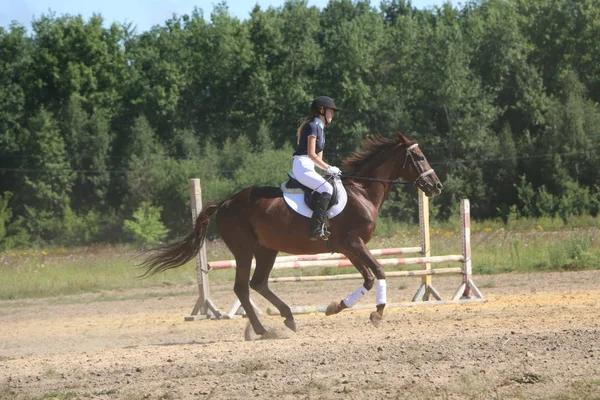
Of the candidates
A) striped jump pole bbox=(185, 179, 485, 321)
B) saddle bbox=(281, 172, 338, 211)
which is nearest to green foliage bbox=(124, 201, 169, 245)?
striped jump pole bbox=(185, 179, 485, 321)

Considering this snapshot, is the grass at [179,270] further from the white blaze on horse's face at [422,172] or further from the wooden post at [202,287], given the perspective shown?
the white blaze on horse's face at [422,172]

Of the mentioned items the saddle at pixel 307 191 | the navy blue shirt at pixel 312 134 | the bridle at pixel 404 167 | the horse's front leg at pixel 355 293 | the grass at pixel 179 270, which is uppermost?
the navy blue shirt at pixel 312 134

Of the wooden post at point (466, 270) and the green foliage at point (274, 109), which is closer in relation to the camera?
the wooden post at point (466, 270)

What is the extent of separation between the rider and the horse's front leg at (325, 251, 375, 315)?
64cm

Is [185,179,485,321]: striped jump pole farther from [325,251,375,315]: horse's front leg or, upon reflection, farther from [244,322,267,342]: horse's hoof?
[325,251,375,315]: horse's front leg

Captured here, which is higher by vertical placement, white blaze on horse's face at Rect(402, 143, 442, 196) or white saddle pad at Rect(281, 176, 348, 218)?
white blaze on horse's face at Rect(402, 143, 442, 196)

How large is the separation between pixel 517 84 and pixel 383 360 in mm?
47591

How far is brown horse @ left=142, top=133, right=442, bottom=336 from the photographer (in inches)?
441

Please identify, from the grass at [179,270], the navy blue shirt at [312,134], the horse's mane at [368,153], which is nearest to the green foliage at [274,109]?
the grass at [179,270]

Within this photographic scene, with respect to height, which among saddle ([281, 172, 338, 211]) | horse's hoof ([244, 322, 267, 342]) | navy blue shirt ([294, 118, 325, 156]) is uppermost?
navy blue shirt ([294, 118, 325, 156])

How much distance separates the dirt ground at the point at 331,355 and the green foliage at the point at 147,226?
31.0 m

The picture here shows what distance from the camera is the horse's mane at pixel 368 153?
1201 cm

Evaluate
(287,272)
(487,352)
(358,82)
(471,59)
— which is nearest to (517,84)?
(471,59)

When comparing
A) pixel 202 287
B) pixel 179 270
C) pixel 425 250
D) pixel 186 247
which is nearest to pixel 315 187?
pixel 186 247
